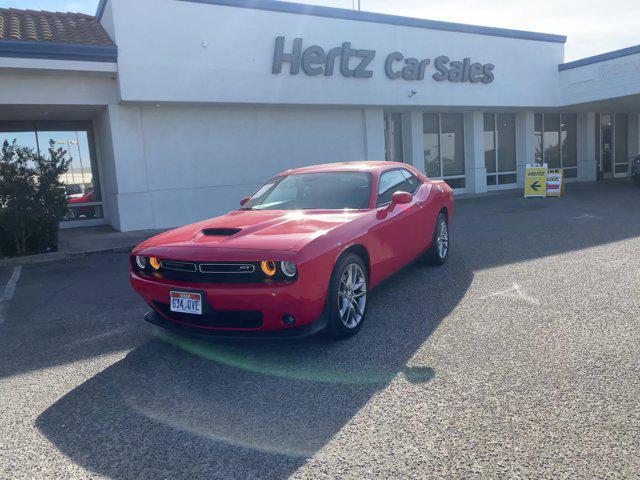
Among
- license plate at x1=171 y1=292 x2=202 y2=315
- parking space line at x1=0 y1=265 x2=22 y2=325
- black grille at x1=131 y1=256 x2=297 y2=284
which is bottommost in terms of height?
parking space line at x1=0 y1=265 x2=22 y2=325

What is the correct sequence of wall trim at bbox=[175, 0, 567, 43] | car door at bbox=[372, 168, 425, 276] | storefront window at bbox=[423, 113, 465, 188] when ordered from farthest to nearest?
storefront window at bbox=[423, 113, 465, 188] → wall trim at bbox=[175, 0, 567, 43] → car door at bbox=[372, 168, 425, 276]

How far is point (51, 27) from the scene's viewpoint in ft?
39.1

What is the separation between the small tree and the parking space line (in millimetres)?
850

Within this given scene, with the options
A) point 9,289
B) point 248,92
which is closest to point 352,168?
point 9,289

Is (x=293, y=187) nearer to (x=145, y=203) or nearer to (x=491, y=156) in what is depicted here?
(x=145, y=203)

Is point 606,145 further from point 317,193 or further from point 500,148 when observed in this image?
point 317,193

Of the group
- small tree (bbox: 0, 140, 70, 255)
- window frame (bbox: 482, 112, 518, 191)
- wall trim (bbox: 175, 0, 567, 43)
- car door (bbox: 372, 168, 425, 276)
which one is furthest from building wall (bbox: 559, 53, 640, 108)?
small tree (bbox: 0, 140, 70, 255)

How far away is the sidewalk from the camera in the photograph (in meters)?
9.38

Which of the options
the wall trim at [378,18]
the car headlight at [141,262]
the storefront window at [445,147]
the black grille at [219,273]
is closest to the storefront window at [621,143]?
the wall trim at [378,18]

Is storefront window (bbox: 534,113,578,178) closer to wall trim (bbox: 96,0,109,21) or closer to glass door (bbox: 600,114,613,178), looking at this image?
glass door (bbox: 600,114,613,178)

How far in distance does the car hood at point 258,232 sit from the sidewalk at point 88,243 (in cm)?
566

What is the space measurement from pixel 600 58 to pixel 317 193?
1607 cm

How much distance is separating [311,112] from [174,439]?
1231 centimetres

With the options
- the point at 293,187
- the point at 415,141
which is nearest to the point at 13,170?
the point at 293,187
